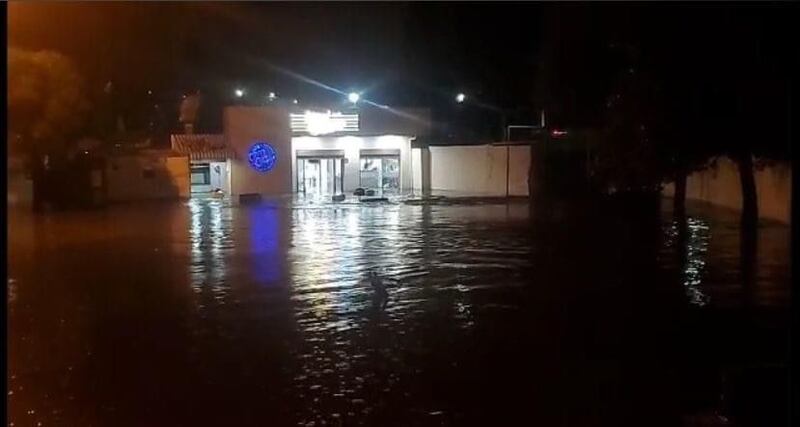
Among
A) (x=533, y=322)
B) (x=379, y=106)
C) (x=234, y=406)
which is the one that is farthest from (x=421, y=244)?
(x=379, y=106)

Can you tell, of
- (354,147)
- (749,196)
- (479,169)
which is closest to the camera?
(749,196)

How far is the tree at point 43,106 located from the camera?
105 feet

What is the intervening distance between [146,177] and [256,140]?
664cm

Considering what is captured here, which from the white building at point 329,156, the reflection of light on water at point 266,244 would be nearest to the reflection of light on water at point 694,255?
the reflection of light on water at point 266,244

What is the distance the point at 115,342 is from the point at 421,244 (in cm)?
1112

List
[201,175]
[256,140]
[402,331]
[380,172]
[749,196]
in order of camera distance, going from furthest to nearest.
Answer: [380,172], [201,175], [256,140], [749,196], [402,331]

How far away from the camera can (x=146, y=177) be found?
156 feet

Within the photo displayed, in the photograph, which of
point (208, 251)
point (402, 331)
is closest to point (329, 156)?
point (208, 251)

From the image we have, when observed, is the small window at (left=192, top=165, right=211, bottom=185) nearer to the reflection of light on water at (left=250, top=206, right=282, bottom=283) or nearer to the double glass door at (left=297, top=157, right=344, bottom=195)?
the double glass door at (left=297, top=157, right=344, bottom=195)

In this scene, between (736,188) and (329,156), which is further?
(329,156)

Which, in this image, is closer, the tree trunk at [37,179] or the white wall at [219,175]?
the tree trunk at [37,179]

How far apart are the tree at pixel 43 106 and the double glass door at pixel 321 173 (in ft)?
46.2

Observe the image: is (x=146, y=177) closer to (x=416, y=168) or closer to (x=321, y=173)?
(x=321, y=173)

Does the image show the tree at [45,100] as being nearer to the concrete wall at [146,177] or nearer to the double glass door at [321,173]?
the concrete wall at [146,177]
